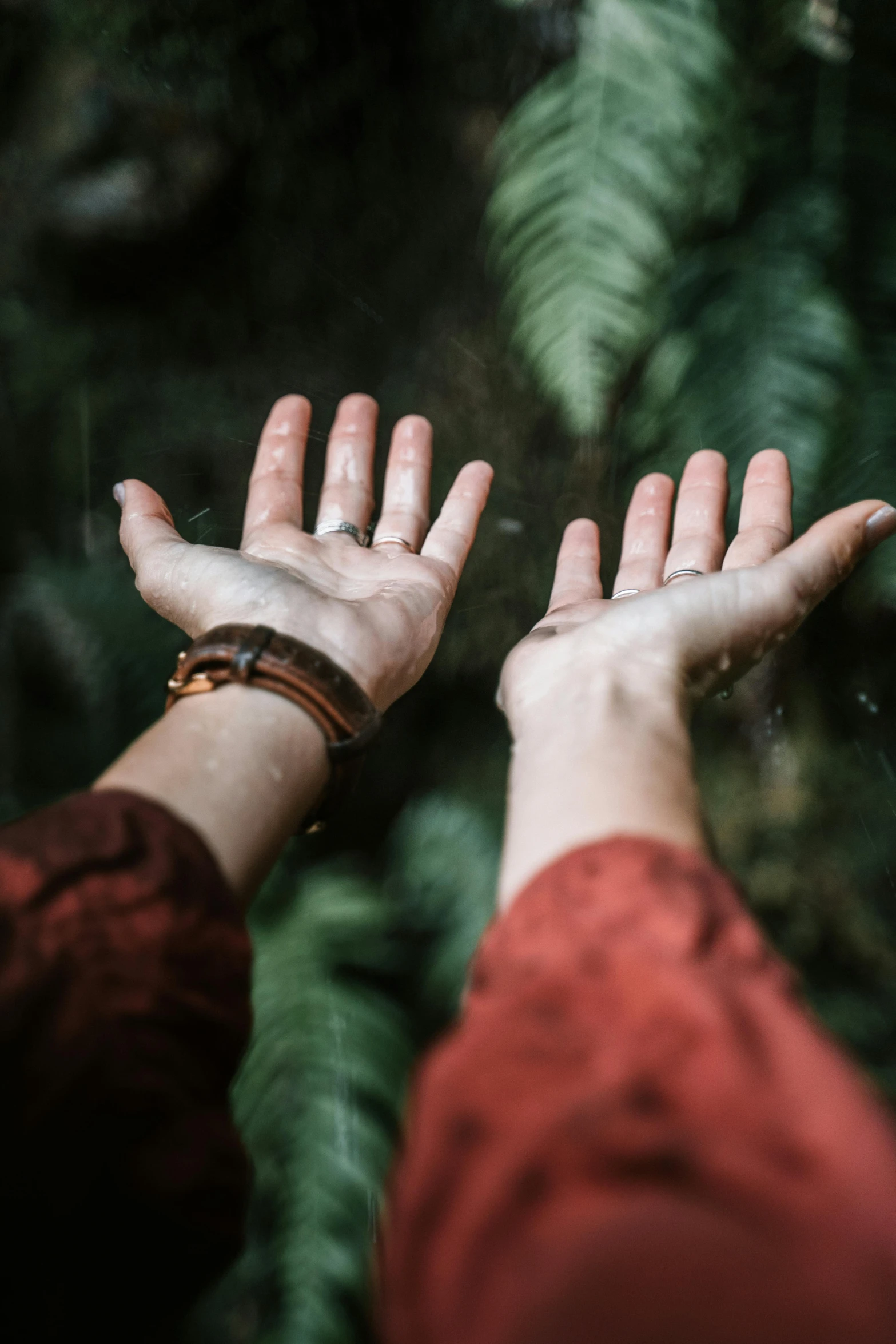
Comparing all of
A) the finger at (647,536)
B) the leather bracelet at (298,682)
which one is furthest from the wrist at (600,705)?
the finger at (647,536)

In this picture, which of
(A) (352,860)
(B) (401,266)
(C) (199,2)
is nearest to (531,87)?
(B) (401,266)

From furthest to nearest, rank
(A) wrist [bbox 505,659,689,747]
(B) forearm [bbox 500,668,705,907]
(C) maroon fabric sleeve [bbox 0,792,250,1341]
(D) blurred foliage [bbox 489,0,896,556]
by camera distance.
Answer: (D) blurred foliage [bbox 489,0,896,556] → (A) wrist [bbox 505,659,689,747] → (B) forearm [bbox 500,668,705,907] → (C) maroon fabric sleeve [bbox 0,792,250,1341]

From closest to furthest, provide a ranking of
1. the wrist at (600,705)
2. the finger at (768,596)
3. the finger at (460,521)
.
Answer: the wrist at (600,705)
the finger at (768,596)
the finger at (460,521)

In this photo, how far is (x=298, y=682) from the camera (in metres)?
0.66

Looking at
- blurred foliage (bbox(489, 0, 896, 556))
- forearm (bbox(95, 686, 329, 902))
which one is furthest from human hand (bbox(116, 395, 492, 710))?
blurred foliage (bbox(489, 0, 896, 556))

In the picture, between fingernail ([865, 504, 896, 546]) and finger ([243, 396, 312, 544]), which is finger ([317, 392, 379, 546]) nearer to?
finger ([243, 396, 312, 544])

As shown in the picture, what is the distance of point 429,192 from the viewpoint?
4.56ft

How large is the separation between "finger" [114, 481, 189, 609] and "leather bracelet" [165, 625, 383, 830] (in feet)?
0.62

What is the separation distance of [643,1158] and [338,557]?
754 mm

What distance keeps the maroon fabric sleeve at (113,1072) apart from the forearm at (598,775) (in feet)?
0.66

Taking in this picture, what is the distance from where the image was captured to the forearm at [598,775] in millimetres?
461

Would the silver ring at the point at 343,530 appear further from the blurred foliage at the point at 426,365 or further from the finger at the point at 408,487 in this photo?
the blurred foliage at the point at 426,365

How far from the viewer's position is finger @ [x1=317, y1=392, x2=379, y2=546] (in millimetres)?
1000

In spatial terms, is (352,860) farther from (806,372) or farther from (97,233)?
(97,233)
